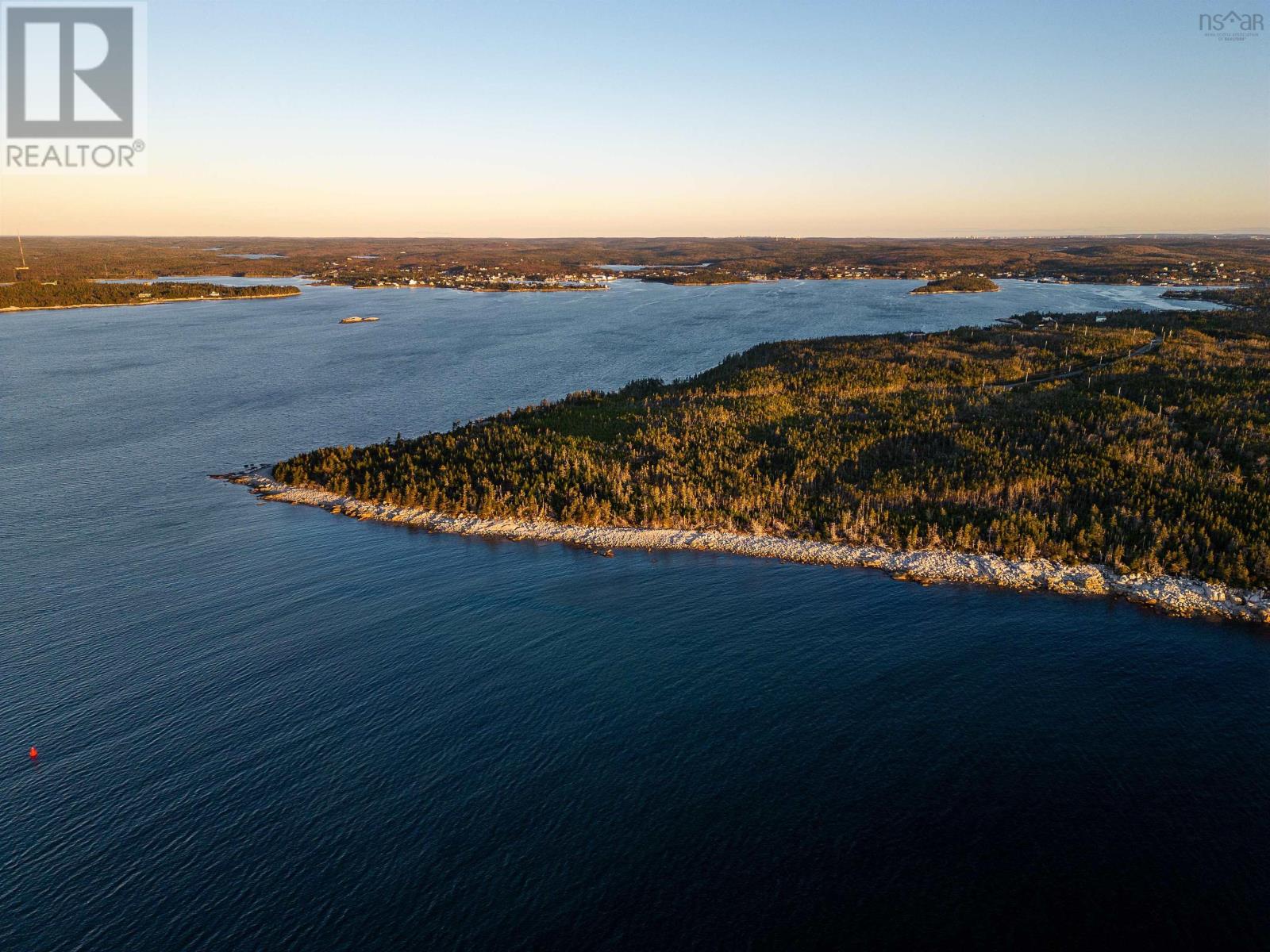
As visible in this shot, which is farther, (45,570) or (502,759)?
(45,570)

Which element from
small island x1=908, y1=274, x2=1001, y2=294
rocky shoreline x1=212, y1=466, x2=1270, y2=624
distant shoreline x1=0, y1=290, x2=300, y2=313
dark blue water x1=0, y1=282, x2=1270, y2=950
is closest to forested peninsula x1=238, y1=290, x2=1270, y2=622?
rocky shoreline x1=212, y1=466, x2=1270, y2=624

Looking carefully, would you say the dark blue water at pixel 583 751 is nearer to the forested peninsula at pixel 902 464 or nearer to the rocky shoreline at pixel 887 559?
the rocky shoreline at pixel 887 559

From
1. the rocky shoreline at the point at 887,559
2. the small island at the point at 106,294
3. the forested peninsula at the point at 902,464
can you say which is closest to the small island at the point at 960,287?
the forested peninsula at the point at 902,464

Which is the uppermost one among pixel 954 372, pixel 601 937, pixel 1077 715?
pixel 954 372

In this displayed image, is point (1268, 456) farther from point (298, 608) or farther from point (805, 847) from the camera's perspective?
point (298, 608)

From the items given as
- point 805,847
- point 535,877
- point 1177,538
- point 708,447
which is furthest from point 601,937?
point 708,447

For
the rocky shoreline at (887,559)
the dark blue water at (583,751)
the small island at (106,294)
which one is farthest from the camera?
the small island at (106,294)
